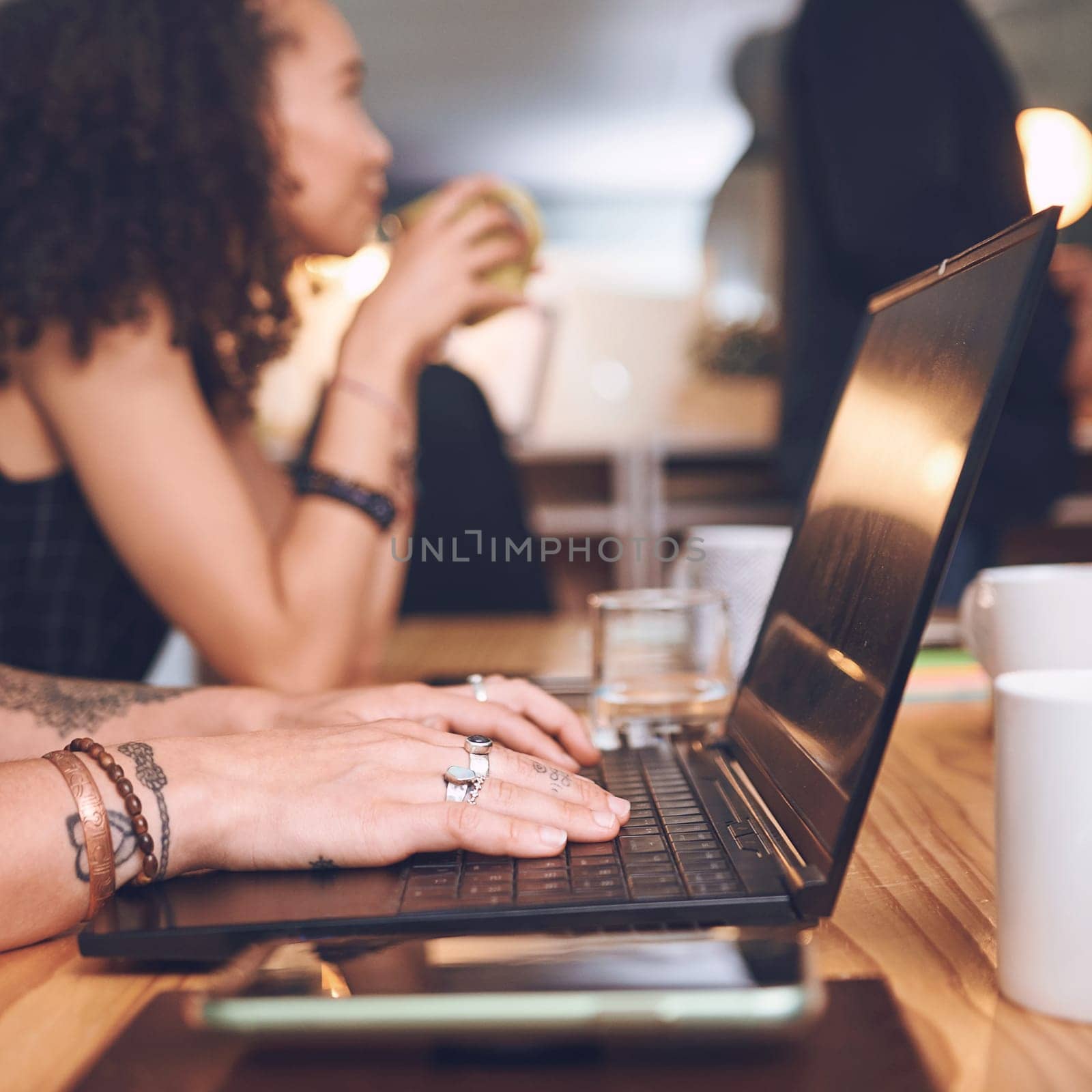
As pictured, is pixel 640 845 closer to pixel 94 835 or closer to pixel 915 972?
pixel 915 972

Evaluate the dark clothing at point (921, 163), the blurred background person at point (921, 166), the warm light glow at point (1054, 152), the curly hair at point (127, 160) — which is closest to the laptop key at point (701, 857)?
the curly hair at point (127, 160)

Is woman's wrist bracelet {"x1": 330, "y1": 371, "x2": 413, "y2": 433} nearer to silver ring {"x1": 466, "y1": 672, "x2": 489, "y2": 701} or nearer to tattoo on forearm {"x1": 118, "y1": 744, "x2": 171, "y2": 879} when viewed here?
silver ring {"x1": 466, "y1": 672, "x2": 489, "y2": 701}

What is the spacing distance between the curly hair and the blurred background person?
0.91 m

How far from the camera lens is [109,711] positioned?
69 cm

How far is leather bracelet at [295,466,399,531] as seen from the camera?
1.03 metres

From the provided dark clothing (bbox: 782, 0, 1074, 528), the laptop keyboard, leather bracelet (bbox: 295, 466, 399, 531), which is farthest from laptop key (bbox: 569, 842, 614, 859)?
dark clothing (bbox: 782, 0, 1074, 528)

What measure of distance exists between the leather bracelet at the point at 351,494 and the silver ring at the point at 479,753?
0.54 m

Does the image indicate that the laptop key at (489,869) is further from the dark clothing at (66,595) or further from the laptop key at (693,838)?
the dark clothing at (66,595)

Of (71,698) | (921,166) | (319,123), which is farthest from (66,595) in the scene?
(921,166)

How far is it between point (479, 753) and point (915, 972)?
217mm

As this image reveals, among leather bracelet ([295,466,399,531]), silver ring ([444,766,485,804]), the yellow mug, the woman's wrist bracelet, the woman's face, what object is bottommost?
silver ring ([444,766,485,804])

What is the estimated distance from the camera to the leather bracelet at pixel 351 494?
103 cm

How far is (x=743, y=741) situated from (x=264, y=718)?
1.00ft

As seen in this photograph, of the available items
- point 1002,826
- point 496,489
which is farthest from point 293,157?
point 1002,826
